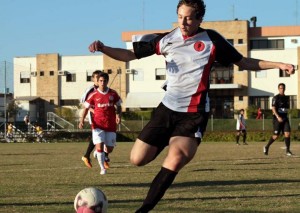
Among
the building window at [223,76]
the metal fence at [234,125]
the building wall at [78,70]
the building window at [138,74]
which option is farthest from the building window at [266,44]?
the metal fence at [234,125]

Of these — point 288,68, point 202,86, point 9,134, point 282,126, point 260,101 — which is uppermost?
point 288,68

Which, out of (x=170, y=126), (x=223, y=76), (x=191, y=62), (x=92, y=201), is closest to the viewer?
(x=92, y=201)

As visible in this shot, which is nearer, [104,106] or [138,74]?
[104,106]

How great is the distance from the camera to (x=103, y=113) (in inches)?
577

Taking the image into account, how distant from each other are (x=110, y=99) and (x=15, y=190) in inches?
195

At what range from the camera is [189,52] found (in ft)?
22.5

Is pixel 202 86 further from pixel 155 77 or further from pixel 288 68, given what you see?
pixel 155 77

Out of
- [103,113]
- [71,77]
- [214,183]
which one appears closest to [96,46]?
[214,183]

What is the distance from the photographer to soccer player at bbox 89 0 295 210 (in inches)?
260

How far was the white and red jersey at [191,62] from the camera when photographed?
6793 mm

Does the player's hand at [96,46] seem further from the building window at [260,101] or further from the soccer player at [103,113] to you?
the building window at [260,101]

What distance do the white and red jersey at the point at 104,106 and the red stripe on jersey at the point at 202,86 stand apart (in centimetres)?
786

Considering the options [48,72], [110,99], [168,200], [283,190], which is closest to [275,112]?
[110,99]

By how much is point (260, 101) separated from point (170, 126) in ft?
225
